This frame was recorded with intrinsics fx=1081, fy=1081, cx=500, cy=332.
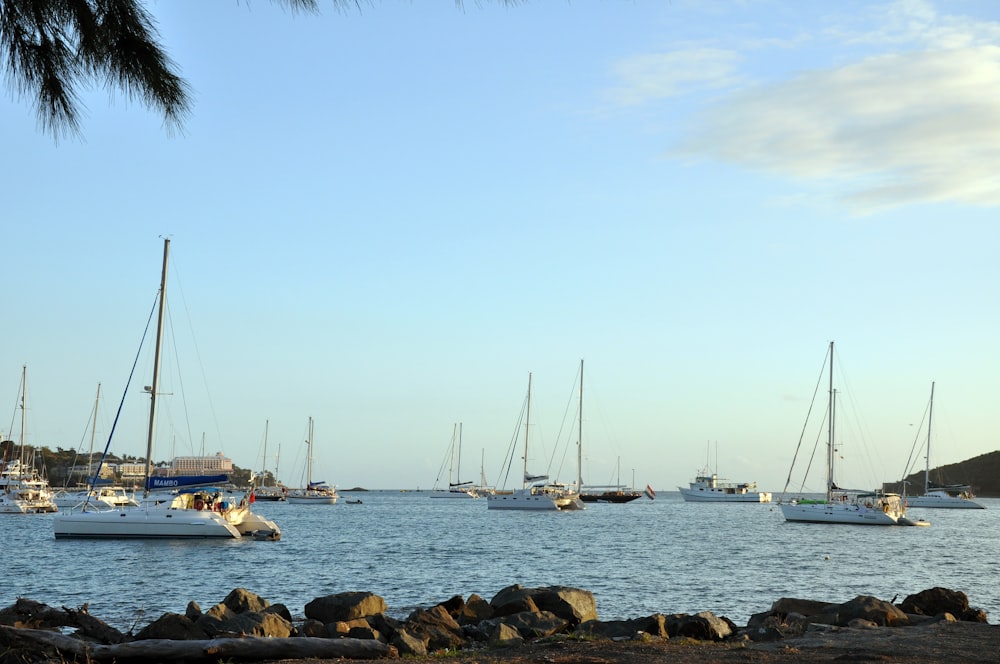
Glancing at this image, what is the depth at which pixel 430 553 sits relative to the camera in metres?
47.0

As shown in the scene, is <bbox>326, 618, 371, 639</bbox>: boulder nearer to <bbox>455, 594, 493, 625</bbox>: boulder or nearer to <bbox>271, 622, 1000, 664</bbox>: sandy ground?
<bbox>455, 594, 493, 625</bbox>: boulder

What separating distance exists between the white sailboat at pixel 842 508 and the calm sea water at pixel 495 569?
891 cm

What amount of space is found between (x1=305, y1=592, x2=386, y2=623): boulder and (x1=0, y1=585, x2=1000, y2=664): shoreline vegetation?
0.03 meters

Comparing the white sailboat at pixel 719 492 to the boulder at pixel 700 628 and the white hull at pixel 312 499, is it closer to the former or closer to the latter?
the white hull at pixel 312 499

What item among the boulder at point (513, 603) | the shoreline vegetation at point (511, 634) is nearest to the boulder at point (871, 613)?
the shoreline vegetation at point (511, 634)

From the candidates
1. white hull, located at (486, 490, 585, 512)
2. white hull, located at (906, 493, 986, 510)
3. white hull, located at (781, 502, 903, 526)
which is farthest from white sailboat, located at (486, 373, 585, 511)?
white hull, located at (906, 493, 986, 510)

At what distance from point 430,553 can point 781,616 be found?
90.7 feet

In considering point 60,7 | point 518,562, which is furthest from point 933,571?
point 60,7

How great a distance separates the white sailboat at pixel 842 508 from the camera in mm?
74375

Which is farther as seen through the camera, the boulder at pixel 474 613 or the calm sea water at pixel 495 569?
the calm sea water at pixel 495 569

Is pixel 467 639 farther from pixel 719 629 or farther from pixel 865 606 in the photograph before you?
pixel 865 606

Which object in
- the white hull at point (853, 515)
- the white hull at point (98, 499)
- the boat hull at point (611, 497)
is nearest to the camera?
Answer: the white hull at point (853, 515)

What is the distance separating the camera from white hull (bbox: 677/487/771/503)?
16588 cm

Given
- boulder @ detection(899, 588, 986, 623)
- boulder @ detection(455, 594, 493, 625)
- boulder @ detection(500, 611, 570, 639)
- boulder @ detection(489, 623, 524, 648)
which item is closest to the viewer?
boulder @ detection(489, 623, 524, 648)
